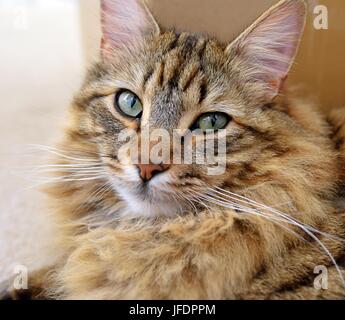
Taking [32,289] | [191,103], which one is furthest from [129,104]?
[32,289]

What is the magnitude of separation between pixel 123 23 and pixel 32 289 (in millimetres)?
676

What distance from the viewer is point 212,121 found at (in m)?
1.00

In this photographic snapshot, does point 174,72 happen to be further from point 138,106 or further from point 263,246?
point 263,246

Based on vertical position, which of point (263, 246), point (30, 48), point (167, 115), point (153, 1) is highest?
point (30, 48)

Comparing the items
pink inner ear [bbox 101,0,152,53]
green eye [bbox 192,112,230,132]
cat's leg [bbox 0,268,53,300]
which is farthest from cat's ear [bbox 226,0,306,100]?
cat's leg [bbox 0,268,53,300]

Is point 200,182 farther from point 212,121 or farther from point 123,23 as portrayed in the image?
point 123,23

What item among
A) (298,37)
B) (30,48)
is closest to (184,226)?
(298,37)

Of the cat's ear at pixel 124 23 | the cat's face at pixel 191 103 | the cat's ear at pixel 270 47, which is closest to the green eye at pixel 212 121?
the cat's face at pixel 191 103

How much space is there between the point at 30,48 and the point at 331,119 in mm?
2021

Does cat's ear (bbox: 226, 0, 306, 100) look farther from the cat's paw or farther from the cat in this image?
the cat's paw

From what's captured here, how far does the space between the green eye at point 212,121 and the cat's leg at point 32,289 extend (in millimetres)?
504
